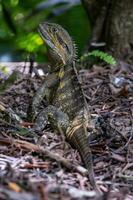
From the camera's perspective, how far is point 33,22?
9008 mm

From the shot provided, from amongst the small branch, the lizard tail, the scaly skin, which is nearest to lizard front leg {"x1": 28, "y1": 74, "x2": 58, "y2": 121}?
the scaly skin

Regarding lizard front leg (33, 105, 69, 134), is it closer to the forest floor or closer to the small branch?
the forest floor

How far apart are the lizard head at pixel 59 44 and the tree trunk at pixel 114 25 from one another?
6.57ft

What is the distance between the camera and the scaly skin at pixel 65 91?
16.8ft

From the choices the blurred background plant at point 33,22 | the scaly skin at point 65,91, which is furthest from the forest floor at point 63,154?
the blurred background plant at point 33,22

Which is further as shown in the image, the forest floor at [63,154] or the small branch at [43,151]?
the small branch at [43,151]

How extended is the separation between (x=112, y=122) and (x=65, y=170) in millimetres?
1324

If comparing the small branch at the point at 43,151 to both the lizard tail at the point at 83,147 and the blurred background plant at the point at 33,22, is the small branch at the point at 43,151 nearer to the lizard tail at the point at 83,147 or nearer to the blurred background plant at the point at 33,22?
the lizard tail at the point at 83,147

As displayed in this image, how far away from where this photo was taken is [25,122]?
17.4 ft

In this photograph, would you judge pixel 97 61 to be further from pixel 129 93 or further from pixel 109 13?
pixel 129 93

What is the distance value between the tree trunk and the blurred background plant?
526 millimetres

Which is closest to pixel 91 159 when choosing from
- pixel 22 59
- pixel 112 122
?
pixel 112 122

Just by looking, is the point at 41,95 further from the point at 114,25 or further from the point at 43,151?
the point at 114,25

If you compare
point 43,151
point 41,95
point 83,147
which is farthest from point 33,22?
point 43,151
